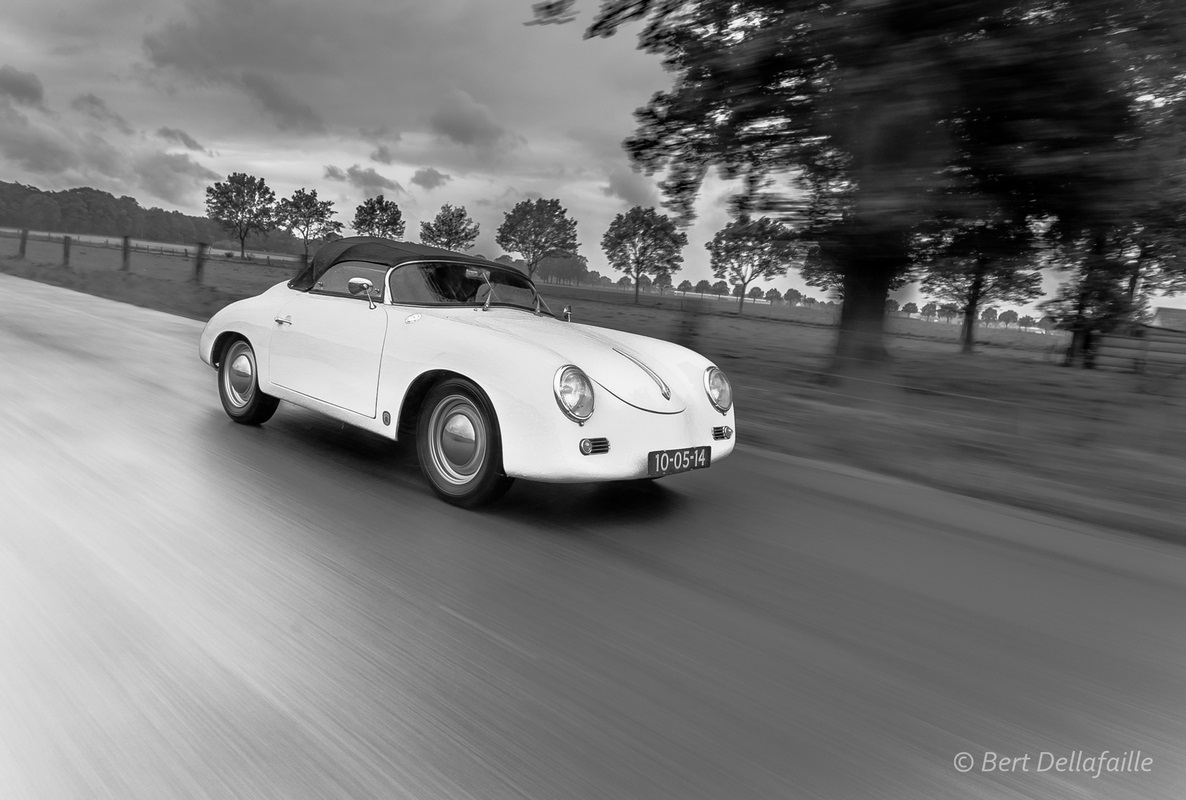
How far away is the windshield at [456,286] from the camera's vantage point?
4.79 meters

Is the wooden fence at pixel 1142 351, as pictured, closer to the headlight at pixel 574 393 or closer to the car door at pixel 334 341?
the headlight at pixel 574 393

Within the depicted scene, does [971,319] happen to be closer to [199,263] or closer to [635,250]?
[199,263]

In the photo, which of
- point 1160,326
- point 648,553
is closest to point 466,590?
point 648,553

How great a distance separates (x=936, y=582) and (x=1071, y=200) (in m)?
5.32

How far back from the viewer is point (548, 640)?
2.71 meters

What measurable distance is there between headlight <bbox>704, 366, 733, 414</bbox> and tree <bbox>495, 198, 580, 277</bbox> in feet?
242

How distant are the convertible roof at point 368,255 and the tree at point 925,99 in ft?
11.9

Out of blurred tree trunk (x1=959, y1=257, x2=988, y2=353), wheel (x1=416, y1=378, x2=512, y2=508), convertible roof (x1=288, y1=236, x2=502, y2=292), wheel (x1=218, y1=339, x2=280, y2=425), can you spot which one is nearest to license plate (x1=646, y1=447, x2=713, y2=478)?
wheel (x1=416, y1=378, x2=512, y2=508)

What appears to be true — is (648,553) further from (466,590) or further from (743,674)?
(743,674)

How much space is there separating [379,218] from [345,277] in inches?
2992

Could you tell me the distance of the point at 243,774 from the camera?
1.92 meters

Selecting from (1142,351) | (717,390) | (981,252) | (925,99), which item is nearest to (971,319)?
(1142,351)

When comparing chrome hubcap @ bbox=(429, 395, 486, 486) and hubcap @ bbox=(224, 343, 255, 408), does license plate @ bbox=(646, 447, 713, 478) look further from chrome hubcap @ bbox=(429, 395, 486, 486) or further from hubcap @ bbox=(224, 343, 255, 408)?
hubcap @ bbox=(224, 343, 255, 408)

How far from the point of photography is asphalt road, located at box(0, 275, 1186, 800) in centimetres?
202
